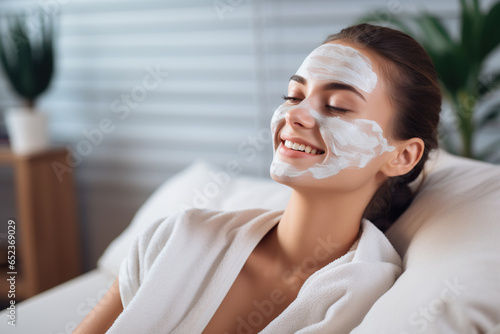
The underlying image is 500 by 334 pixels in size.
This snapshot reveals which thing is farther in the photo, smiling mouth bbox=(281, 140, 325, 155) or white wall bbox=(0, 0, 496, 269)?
white wall bbox=(0, 0, 496, 269)

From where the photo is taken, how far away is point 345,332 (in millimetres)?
1017

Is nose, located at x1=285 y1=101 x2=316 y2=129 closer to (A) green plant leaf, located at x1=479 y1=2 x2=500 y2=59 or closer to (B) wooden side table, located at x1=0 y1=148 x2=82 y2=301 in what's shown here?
(A) green plant leaf, located at x1=479 y1=2 x2=500 y2=59

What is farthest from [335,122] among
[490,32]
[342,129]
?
[490,32]

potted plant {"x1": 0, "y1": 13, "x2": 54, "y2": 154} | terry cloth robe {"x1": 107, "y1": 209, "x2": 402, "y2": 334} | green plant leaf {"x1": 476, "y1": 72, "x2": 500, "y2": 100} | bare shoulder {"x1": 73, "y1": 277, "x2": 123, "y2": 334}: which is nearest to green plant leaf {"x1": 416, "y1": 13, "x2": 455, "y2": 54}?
green plant leaf {"x1": 476, "y1": 72, "x2": 500, "y2": 100}

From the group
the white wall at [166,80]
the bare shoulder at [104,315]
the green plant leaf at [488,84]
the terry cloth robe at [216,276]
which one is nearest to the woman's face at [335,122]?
the terry cloth robe at [216,276]

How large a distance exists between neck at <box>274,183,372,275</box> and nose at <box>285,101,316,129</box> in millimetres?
138

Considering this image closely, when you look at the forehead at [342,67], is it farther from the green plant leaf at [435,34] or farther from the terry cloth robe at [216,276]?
the green plant leaf at [435,34]

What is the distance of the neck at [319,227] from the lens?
1132 mm

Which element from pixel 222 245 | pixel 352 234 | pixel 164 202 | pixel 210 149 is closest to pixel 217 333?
pixel 222 245

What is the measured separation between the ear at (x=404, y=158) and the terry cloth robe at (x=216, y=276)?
123 millimetres

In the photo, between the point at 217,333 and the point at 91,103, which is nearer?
the point at 217,333

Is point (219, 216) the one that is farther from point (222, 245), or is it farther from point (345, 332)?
point (345, 332)

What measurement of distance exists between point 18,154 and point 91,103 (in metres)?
0.43

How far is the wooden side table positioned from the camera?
7.81 ft
